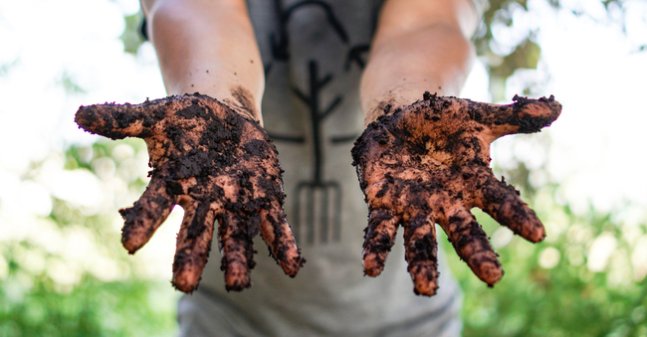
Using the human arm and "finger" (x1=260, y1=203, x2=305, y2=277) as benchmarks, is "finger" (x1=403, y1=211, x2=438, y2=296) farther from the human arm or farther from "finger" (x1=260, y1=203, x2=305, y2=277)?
"finger" (x1=260, y1=203, x2=305, y2=277)

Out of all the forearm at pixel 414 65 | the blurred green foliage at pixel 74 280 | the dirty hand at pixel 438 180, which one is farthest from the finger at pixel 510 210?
the blurred green foliage at pixel 74 280

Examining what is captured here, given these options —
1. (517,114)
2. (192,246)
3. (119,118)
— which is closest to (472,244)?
(517,114)

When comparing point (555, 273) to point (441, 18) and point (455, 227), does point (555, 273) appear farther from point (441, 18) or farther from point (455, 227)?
point (455, 227)

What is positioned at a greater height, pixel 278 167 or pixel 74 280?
pixel 74 280

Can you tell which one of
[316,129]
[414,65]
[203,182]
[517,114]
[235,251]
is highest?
[316,129]

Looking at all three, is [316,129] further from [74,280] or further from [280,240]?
[74,280]

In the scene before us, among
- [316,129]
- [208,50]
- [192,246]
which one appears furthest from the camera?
[316,129]

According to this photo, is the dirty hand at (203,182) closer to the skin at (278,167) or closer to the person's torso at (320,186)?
the skin at (278,167)

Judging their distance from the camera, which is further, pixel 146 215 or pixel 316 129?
pixel 316 129
